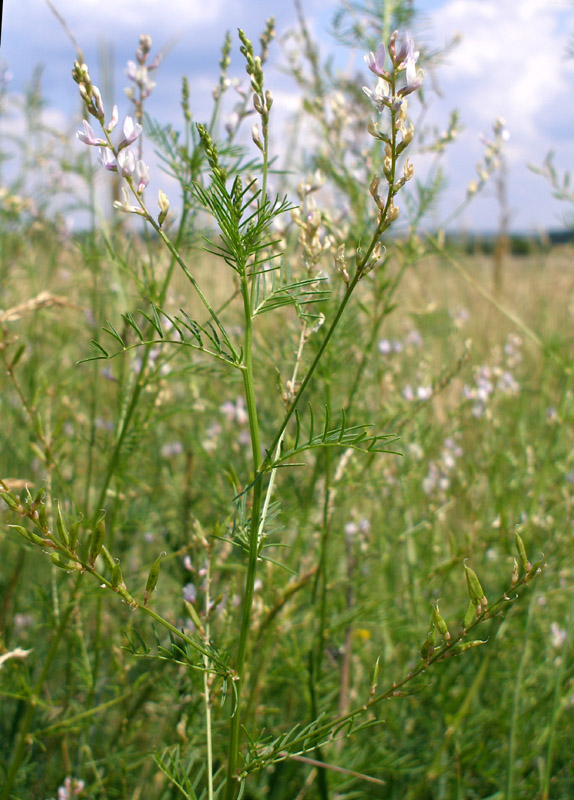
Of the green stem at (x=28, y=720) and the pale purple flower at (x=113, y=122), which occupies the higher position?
the pale purple flower at (x=113, y=122)

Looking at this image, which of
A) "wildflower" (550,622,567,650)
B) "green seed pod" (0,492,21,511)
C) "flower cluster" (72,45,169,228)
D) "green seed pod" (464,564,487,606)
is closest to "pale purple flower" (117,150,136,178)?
"flower cluster" (72,45,169,228)

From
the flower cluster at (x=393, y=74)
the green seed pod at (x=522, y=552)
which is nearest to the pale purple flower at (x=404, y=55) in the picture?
the flower cluster at (x=393, y=74)

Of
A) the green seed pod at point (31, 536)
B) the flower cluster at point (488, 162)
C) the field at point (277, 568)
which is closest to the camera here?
the green seed pod at point (31, 536)

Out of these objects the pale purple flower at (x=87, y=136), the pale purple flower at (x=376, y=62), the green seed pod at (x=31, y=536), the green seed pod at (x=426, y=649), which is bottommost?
the green seed pod at (x=426, y=649)

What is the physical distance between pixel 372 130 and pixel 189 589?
2.27 ft

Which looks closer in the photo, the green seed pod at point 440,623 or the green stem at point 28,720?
the green seed pod at point 440,623

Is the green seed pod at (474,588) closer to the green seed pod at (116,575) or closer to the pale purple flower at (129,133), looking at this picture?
the green seed pod at (116,575)

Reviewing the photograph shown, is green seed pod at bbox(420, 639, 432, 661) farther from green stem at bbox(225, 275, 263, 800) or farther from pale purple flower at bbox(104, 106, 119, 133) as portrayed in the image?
pale purple flower at bbox(104, 106, 119, 133)

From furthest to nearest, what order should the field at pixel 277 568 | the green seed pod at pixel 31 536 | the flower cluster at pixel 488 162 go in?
the flower cluster at pixel 488 162 < the field at pixel 277 568 < the green seed pod at pixel 31 536

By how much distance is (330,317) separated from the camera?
5.20ft

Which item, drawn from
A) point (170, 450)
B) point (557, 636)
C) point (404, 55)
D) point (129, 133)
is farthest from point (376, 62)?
point (170, 450)

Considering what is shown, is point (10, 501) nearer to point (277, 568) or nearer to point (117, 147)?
point (117, 147)

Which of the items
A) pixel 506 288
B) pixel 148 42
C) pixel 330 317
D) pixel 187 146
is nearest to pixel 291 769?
pixel 330 317

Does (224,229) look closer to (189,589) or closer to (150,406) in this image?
(189,589)
